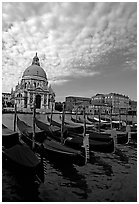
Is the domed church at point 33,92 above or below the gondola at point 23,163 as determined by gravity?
above

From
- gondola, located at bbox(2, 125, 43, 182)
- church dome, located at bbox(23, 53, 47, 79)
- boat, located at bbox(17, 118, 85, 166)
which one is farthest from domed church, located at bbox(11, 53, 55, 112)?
gondola, located at bbox(2, 125, 43, 182)

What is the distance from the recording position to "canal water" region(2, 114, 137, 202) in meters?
2.93

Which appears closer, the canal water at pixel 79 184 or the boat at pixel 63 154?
the canal water at pixel 79 184

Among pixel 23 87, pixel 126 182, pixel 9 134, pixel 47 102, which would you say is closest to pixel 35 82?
pixel 23 87

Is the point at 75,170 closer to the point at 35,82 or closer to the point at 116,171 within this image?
the point at 116,171

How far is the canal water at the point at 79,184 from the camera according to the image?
2934 millimetres

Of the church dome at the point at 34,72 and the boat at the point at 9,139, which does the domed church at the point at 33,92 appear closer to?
the church dome at the point at 34,72

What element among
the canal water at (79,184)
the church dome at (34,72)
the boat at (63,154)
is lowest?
the canal water at (79,184)

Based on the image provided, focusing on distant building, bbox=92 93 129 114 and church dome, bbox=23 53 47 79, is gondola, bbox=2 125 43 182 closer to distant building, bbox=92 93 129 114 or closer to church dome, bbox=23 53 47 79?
church dome, bbox=23 53 47 79

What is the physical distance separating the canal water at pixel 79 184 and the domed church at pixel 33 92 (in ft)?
101

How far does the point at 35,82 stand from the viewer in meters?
38.3

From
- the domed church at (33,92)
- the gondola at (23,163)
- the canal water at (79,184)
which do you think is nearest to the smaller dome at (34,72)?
the domed church at (33,92)

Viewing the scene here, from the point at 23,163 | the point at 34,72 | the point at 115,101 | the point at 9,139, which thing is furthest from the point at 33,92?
the point at 23,163

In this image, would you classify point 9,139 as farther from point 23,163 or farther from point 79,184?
point 79,184
